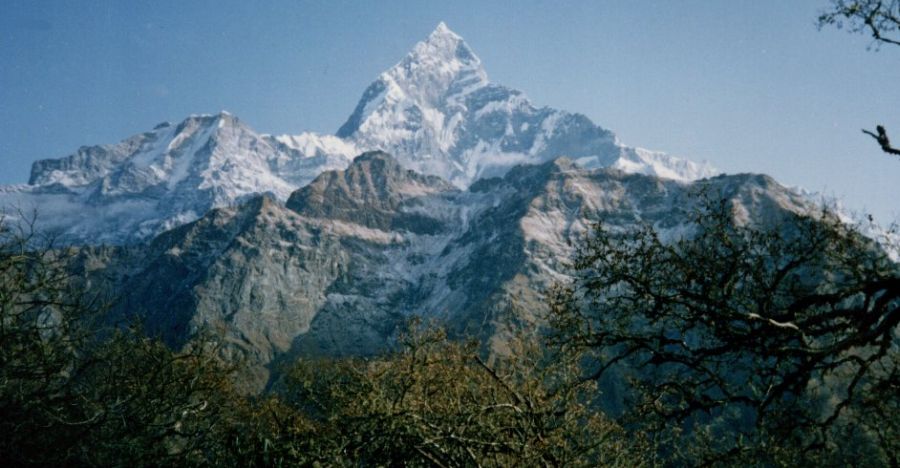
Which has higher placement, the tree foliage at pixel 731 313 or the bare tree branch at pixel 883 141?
the bare tree branch at pixel 883 141

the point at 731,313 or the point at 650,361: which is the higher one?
the point at 731,313

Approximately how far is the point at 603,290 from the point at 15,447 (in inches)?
847

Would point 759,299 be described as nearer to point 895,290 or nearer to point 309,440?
point 895,290

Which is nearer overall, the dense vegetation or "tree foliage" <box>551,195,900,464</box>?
the dense vegetation

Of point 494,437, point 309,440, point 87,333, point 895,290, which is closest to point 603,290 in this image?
point 494,437

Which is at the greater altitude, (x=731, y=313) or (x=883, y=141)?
(x=883, y=141)

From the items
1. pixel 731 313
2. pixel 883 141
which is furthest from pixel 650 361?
pixel 883 141

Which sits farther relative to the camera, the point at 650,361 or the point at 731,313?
the point at 650,361

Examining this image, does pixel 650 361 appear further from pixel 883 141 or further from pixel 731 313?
pixel 883 141

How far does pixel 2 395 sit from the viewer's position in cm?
2253

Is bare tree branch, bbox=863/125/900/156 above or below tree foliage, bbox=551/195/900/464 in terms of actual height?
above

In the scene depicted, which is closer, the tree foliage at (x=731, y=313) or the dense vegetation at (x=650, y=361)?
the dense vegetation at (x=650, y=361)

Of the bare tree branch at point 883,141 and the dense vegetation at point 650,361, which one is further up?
the bare tree branch at point 883,141

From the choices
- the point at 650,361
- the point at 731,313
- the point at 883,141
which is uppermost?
the point at 883,141
